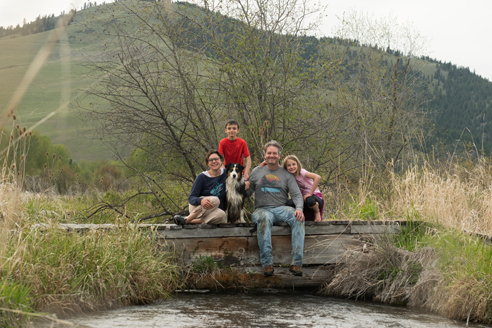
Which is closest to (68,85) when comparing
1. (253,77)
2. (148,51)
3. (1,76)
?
(1,76)

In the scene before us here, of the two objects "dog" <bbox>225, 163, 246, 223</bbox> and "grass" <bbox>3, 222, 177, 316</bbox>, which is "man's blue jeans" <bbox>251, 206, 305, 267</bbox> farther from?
"grass" <bbox>3, 222, 177, 316</bbox>

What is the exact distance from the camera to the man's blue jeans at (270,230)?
19.2 feet

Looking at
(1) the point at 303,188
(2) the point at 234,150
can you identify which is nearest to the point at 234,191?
(2) the point at 234,150

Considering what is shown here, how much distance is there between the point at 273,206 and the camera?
6270 mm

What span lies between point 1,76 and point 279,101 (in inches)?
324

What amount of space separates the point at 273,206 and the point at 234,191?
0.58 meters

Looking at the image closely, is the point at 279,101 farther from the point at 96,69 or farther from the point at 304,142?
the point at 96,69

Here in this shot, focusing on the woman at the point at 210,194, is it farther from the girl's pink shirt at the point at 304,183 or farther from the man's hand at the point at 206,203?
the girl's pink shirt at the point at 304,183

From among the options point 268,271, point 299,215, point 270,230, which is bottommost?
point 268,271

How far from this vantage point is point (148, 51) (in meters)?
9.48

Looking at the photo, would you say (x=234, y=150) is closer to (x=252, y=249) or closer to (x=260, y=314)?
(x=252, y=249)

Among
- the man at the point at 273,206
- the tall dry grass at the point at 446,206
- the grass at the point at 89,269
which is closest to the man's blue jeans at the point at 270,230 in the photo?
the man at the point at 273,206

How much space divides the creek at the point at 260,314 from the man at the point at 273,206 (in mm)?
526

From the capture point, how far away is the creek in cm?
446
